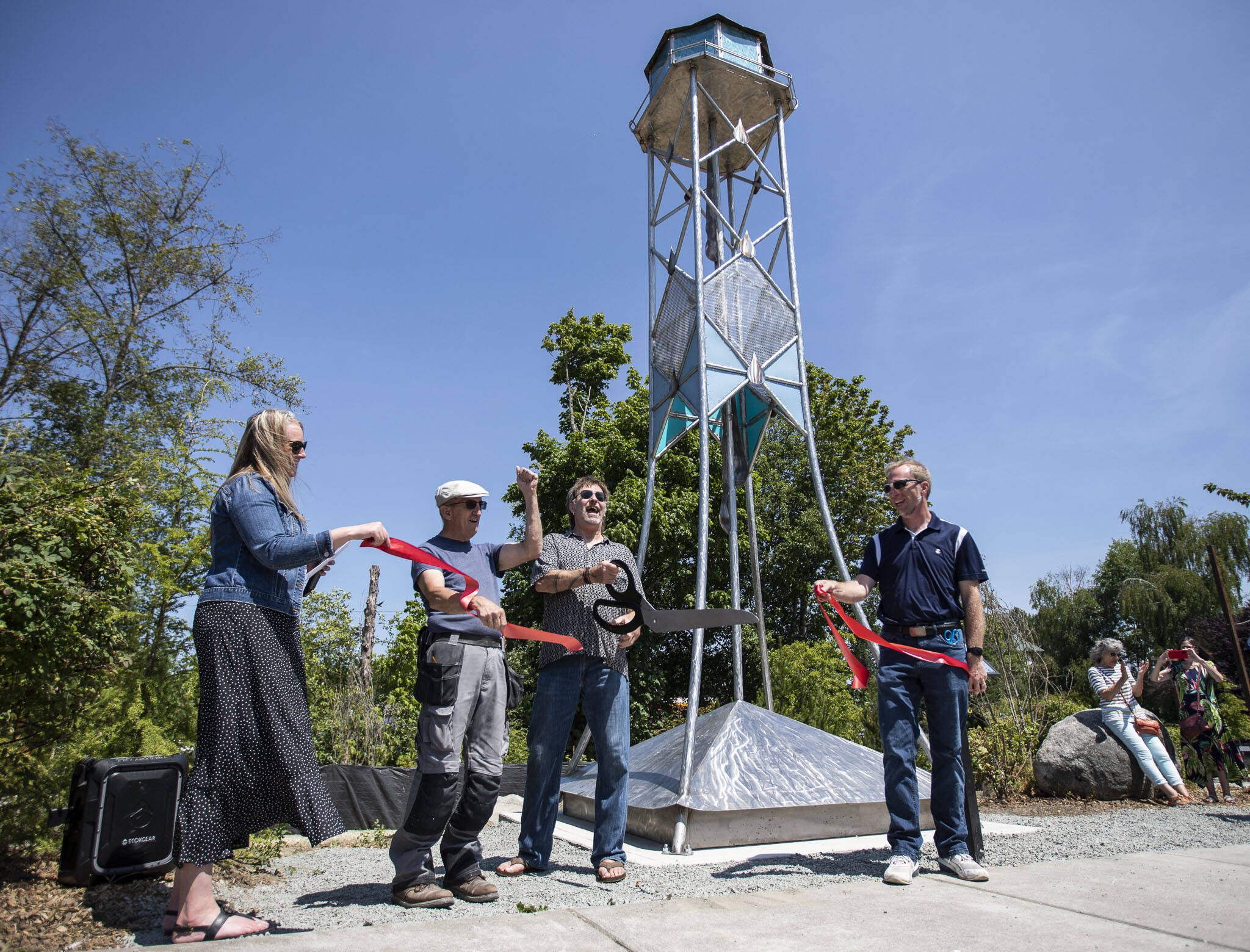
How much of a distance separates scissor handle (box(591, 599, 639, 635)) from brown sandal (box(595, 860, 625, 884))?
3.12 ft

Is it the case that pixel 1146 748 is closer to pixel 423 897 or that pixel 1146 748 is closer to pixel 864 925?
pixel 864 925

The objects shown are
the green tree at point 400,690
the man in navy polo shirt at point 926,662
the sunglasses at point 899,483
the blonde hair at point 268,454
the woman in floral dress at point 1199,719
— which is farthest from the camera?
the green tree at point 400,690

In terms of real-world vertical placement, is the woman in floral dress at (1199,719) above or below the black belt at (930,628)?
below

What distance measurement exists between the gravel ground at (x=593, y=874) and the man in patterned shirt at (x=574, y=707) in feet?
0.57

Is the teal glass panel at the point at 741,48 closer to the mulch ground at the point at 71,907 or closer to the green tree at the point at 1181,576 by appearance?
the mulch ground at the point at 71,907

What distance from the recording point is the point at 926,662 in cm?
327

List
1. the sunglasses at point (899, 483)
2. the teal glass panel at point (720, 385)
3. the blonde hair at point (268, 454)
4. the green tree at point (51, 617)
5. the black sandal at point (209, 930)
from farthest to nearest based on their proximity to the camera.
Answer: the teal glass panel at point (720, 385) < the sunglasses at point (899, 483) < the green tree at point (51, 617) < the blonde hair at point (268, 454) < the black sandal at point (209, 930)

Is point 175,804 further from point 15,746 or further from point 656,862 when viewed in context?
point 656,862

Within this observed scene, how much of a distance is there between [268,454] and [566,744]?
5.62 feet

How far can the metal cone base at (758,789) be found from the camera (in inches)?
161

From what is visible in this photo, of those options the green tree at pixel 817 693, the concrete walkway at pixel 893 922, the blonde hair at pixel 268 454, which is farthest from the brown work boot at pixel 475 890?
the green tree at pixel 817 693

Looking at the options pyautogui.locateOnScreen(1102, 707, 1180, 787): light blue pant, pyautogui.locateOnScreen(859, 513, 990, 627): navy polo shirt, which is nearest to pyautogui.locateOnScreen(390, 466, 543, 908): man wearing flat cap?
pyautogui.locateOnScreen(859, 513, 990, 627): navy polo shirt

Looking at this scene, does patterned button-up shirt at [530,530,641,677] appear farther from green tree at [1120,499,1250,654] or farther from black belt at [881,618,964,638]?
green tree at [1120,499,1250,654]

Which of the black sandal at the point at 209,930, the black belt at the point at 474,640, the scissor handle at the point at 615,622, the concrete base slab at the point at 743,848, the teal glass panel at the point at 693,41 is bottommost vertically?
the concrete base slab at the point at 743,848
